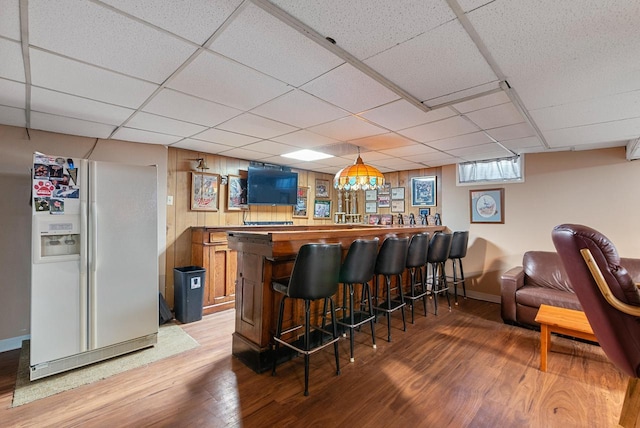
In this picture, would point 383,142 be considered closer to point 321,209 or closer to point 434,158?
point 434,158

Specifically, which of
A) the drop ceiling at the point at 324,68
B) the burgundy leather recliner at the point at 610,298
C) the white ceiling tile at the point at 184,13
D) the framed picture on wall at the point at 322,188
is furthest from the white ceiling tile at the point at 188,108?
the framed picture on wall at the point at 322,188

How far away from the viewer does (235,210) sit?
4723 mm

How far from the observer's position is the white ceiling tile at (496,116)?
98.5 inches

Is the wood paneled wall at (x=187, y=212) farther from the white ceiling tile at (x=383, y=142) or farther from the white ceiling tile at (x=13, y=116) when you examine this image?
the white ceiling tile at (x=383, y=142)

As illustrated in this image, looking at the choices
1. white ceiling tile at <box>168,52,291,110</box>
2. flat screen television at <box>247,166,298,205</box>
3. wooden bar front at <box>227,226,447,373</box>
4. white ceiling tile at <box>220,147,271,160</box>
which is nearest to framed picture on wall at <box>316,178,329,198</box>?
flat screen television at <box>247,166,298,205</box>

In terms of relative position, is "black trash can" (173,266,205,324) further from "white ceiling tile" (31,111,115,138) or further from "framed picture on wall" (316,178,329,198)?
"framed picture on wall" (316,178,329,198)

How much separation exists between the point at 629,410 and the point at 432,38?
7.38ft

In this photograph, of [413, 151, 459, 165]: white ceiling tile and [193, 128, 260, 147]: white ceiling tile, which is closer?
[193, 128, 260, 147]: white ceiling tile

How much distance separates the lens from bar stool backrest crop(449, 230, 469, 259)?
A: 4.38 m

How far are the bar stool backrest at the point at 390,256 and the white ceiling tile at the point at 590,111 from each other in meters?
1.67

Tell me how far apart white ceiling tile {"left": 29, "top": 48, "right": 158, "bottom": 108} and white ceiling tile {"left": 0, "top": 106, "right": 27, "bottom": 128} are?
806mm

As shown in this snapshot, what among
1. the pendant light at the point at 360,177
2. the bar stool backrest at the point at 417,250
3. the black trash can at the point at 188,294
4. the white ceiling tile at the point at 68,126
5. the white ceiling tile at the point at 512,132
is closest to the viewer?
the white ceiling tile at the point at 68,126

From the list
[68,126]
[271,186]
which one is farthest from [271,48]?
[271,186]

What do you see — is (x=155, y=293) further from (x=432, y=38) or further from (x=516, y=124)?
(x=516, y=124)
